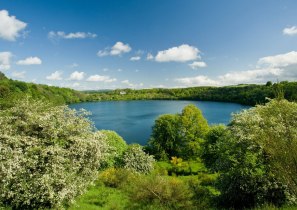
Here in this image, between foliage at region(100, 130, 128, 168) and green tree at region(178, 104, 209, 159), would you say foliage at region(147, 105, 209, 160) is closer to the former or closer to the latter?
green tree at region(178, 104, 209, 159)

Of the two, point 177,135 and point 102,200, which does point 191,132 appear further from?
point 102,200

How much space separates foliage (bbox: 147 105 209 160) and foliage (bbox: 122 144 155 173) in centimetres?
968

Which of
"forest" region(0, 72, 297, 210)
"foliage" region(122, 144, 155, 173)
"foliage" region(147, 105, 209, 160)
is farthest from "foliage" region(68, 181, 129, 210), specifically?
"foliage" region(147, 105, 209, 160)

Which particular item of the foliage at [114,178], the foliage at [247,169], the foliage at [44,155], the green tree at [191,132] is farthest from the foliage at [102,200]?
the green tree at [191,132]

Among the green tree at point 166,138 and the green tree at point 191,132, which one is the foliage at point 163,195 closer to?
the green tree at point 191,132

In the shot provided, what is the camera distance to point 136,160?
3384 cm

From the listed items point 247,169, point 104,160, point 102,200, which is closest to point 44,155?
point 104,160

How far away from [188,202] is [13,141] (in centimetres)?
1077

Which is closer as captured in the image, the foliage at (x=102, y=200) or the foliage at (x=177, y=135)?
the foliage at (x=102, y=200)

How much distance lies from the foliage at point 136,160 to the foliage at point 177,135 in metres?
Answer: 9.68

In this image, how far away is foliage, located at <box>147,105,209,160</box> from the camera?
146ft

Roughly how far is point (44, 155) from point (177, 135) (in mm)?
34061

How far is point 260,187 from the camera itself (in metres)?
17.3

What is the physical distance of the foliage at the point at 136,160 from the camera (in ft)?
109
